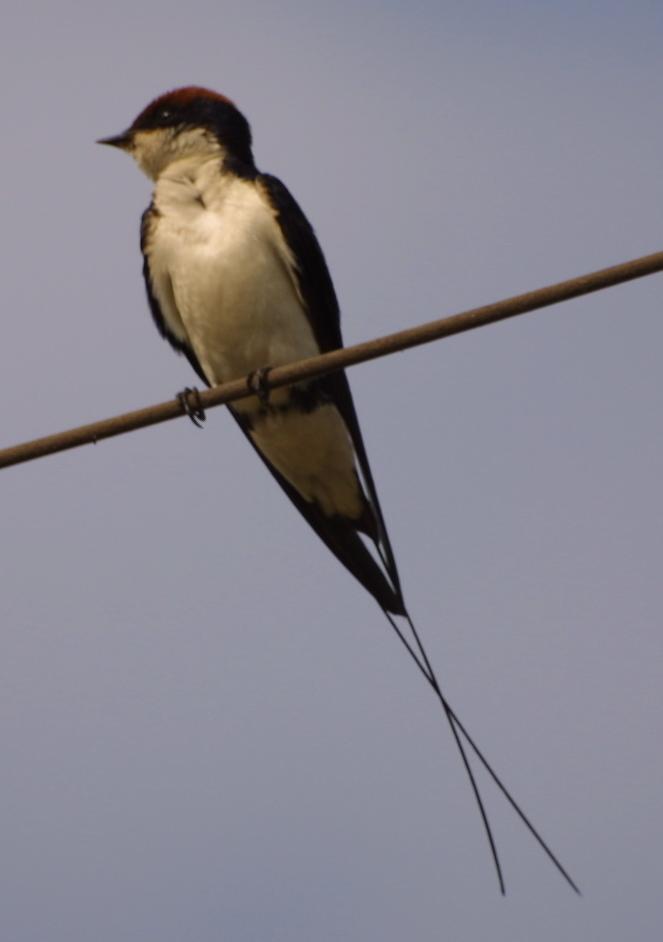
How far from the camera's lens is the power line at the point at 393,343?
7.50ft

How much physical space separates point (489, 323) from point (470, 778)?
2.61 ft

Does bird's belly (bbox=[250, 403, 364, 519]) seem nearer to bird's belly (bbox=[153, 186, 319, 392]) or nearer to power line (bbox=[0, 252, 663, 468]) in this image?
bird's belly (bbox=[153, 186, 319, 392])

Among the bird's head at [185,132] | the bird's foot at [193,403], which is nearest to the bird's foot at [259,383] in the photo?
the bird's foot at [193,403]

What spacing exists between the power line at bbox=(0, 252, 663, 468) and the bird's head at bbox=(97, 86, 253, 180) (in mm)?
A: 1531

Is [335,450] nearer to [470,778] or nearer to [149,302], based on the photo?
[149,302]

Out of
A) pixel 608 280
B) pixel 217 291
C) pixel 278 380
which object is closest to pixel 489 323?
pixel 608 280

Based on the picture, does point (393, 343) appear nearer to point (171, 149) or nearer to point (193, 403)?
point (193, 403)

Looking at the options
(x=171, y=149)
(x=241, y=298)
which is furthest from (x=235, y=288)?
(x=171, y=149)

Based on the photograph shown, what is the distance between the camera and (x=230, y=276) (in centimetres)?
365

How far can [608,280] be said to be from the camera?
2287 mm

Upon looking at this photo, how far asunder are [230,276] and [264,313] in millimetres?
115

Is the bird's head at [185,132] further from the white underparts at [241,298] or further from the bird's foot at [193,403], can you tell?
the bird's foot at [193,403]

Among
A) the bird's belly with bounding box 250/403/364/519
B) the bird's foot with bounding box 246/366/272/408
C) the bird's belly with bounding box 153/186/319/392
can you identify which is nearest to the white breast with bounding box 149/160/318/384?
the bird's belly with bounding box 153/186/319/392

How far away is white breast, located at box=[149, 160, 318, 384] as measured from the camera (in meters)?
3.66
